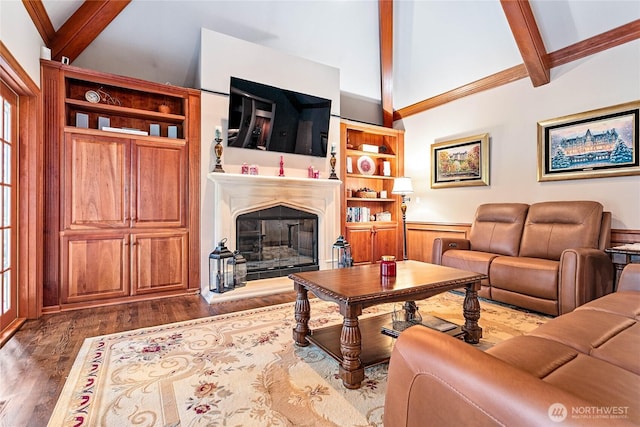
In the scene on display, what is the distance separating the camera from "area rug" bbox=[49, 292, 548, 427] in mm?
1516

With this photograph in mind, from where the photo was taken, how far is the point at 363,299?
180 centimetres

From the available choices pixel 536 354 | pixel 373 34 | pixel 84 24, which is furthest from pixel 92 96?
pixel 536 354

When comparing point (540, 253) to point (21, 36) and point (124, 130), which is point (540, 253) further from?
point (21, 36)

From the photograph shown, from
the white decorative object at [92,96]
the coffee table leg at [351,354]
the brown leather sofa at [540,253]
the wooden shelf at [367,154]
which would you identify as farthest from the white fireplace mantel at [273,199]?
the coffee table leg at [351,354]

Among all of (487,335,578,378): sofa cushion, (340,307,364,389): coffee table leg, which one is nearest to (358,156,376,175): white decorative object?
(340,307,364,389): coffee table leg

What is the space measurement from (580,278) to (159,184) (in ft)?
13.7

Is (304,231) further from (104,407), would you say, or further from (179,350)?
(104,407)

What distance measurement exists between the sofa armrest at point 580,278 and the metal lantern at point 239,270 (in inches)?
128

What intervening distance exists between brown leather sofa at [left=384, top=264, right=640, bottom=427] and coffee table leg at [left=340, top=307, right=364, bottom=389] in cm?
74

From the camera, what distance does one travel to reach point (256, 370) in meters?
1.94

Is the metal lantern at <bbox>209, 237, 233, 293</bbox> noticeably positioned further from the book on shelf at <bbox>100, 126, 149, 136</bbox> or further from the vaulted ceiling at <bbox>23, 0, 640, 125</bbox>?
the vaulted ceiling at <bbox>23, 0, 640, 125</bbox>

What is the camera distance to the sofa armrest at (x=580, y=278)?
260 cm

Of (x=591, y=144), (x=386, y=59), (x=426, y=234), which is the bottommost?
(x=426, y=234)

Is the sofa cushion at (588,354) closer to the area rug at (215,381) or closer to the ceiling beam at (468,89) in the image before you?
the area rug at (215,381)
